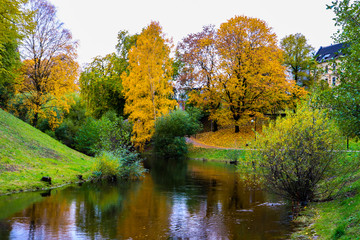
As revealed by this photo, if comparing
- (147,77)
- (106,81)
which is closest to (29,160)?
(147,77)

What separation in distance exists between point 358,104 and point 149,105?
1164 inches

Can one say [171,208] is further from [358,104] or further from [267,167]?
[358,104]

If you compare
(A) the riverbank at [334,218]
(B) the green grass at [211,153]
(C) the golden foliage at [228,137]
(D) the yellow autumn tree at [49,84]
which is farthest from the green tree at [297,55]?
(A) the riverbank at [334,218]

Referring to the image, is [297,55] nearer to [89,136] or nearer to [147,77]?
[147,77]

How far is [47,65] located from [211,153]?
64.0 ft

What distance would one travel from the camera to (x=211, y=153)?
3762 centimetres

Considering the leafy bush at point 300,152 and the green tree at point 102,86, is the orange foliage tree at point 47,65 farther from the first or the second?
the leafy bush at point 300,152

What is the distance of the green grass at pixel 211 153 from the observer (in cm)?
3516

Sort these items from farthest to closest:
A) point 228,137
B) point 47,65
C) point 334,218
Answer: point 228,137 < point 47,65 < point 334,218

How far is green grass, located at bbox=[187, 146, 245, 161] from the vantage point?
35.2 m

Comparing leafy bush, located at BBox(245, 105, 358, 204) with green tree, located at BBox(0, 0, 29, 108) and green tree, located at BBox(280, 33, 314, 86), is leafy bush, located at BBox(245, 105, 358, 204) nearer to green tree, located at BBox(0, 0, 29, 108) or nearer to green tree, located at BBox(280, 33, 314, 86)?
green tree, located at BBox(0, 0, 29, 108)

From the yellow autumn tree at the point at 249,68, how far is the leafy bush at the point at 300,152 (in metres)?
26.7

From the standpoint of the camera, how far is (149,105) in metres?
37.7

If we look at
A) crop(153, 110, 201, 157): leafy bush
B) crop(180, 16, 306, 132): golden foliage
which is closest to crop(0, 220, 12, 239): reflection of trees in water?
crop(153, 110, 201, 157): leafy bush
